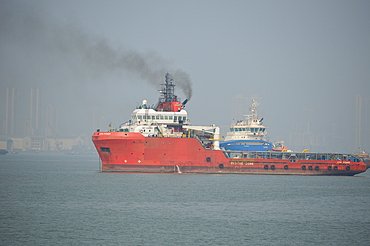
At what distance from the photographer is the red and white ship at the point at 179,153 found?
159ft

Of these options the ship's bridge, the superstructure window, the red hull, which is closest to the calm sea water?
the red hull

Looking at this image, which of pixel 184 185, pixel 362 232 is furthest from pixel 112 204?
pixel 362 232

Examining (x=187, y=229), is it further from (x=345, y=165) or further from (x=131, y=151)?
(x=345, y=165)

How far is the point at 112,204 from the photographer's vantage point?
107 feet

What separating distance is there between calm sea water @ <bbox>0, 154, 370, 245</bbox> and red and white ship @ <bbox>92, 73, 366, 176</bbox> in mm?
3663

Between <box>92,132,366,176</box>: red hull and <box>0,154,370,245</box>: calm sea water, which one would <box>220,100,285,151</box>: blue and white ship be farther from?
<box>0,154,370,245</box>: calm sea water

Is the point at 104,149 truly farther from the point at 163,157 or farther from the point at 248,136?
the point at 248,136

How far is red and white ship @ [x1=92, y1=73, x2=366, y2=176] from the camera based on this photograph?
159ft

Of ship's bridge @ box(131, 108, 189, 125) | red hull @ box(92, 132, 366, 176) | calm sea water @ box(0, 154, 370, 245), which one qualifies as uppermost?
ship's bridge @ box(131, 108, 189, 125)

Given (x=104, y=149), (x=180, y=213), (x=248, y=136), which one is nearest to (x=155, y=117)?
(x=104, y=149)

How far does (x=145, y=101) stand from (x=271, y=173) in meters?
15.4

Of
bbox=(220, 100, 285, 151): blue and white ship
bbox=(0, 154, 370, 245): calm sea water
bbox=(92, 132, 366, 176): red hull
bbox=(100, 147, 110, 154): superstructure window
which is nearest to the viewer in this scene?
bbox=(0, 154, 370, 245): calm sea water

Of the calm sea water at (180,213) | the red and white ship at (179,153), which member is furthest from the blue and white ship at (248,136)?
the calm sea water at (180,213)

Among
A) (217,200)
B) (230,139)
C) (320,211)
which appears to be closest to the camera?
(320,211)
